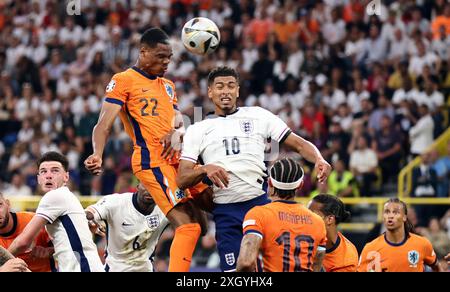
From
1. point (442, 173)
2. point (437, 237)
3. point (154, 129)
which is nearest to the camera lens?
point (154, 129)

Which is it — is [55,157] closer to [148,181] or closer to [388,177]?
[148,181]

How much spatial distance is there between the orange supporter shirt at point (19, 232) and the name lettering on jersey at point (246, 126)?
221 centimetres

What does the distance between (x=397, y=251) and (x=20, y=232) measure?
13.4 feet

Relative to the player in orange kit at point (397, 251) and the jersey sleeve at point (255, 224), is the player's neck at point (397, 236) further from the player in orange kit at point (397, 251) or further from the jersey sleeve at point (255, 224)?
the jersey sleeve at point (255, 224)

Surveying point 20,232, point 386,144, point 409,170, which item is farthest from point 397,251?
point 386,144

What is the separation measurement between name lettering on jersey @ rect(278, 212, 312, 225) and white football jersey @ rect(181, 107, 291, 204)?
0.87 metres

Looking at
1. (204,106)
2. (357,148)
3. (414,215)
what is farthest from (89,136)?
(414,215)

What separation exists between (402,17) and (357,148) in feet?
14.2

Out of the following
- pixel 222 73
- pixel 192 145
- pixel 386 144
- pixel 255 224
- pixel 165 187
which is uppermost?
pixel 386 144

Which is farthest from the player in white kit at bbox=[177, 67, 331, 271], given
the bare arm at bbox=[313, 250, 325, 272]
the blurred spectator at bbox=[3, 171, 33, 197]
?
the blurred spectator at bbox=[3, 171, 33, 197]

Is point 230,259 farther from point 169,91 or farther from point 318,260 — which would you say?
point 169,91

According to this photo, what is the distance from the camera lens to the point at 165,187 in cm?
964

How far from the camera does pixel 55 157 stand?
9.50m
